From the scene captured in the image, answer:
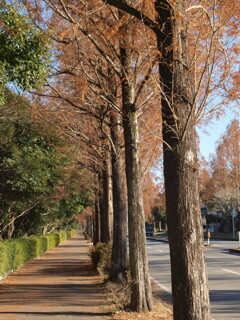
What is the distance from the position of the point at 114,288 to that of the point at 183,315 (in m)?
5.70

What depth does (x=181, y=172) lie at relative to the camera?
5320 millimetres

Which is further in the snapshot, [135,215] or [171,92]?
[135,215]

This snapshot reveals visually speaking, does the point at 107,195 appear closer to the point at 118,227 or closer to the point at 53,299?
the point at 118,227

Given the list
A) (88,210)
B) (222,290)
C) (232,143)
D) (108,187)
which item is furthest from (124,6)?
(88,210)

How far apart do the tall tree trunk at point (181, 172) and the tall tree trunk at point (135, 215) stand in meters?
→ 3.92

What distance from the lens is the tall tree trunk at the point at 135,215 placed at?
9.09 metres

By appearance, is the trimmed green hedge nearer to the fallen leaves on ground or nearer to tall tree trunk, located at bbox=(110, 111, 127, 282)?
tall tree trunk, located at bbox=(110, 111, 127, 282)

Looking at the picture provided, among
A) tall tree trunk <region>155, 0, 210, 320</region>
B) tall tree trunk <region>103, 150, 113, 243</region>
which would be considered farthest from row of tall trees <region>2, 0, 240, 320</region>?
tall tree trunk <region>103, 150, 113, 243</region>

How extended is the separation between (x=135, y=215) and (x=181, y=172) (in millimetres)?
4391

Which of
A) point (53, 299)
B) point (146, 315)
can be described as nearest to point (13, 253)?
point (53, 299)

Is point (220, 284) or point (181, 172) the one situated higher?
point (181, 172)

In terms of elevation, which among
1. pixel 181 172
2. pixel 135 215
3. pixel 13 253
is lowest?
pixel 13 253

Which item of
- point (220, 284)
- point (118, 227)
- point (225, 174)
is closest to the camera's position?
point (118, 227)

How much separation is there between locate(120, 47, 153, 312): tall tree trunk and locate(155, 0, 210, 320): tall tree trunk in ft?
12.9
